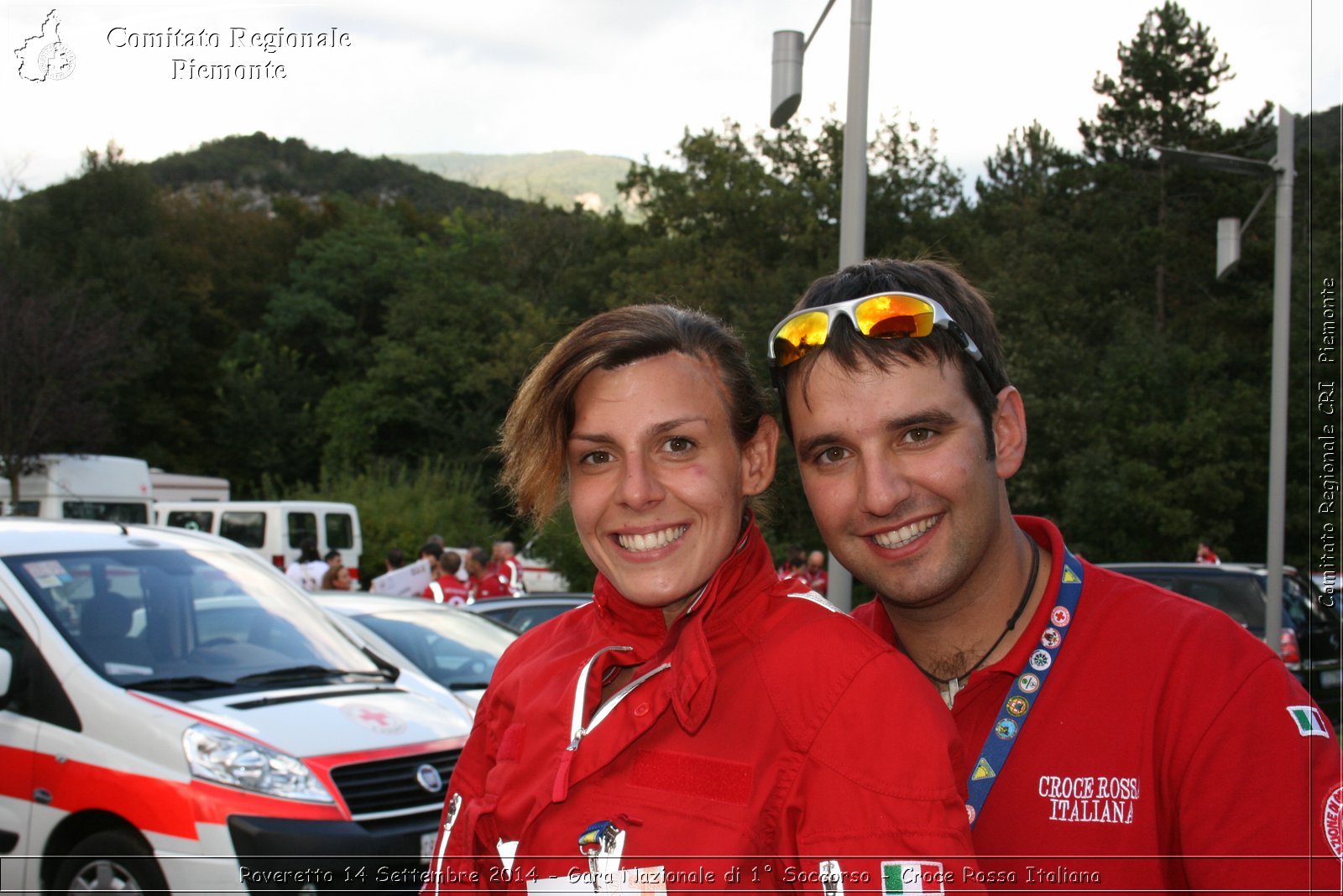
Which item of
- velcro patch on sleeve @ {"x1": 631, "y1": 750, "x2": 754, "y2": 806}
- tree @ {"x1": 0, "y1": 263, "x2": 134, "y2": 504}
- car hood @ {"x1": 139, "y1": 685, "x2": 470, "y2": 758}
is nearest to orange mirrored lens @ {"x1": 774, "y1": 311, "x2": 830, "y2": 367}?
velcro patch on sleeve @ {"x1": 631, "y1": 750, "x2": 754, "y2": 806}

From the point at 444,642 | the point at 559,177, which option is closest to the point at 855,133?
the point at 444,642

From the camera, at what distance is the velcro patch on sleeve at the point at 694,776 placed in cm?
196

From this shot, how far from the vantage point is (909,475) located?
2.32 m

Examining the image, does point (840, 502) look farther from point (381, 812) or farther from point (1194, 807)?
point (381, 812)

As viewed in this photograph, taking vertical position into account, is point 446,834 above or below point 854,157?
below

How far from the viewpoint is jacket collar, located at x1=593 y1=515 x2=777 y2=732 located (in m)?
2.05

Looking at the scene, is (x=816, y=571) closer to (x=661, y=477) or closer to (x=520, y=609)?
(x=520, y=609)

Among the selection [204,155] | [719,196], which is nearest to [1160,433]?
[719,196]

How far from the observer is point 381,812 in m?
5.10

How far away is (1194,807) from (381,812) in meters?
3.95

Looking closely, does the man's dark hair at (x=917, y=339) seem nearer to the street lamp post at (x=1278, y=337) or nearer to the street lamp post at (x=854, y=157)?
the street lamp post at (x=854, y=157)

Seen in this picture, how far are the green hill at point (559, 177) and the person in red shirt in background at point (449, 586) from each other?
90.6 ft

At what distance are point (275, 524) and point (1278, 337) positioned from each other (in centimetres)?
1787

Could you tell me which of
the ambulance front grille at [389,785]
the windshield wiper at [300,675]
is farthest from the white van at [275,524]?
the ambulance front grille at [389,785]
